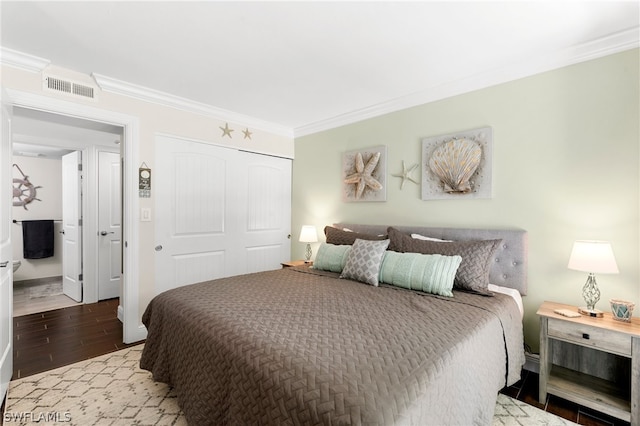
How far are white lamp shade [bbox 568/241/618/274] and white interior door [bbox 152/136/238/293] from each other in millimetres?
3278

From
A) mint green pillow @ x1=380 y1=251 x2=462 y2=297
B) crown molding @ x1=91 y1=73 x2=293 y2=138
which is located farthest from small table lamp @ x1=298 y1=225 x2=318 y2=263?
crown molding @ x1=91 y1=73 x2=293 y2=138

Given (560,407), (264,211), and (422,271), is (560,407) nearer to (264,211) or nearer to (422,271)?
(422,271)

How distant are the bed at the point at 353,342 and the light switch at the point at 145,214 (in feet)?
3.71

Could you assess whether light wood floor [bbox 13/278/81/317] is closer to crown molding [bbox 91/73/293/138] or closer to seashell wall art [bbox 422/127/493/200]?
crown molding [bbox 91/73/293/138]

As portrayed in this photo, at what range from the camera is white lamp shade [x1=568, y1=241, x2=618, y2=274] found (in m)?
1.81

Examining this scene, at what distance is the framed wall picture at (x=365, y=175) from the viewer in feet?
10.8

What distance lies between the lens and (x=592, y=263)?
72.7 inches

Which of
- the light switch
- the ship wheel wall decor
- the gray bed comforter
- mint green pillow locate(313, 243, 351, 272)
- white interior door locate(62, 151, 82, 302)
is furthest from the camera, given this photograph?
the ship wheel wall decor

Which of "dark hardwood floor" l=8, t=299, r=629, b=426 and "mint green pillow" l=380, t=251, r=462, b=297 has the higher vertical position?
"mint green pillow" l=380, t=251, r=462, b=297

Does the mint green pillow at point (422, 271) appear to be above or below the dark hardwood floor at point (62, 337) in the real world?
above

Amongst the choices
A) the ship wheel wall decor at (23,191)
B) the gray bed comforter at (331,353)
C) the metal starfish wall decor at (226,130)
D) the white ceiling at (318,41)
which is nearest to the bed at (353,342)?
the gray bed comforter at (331,353)

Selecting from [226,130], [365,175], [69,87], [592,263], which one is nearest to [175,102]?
[226,130]

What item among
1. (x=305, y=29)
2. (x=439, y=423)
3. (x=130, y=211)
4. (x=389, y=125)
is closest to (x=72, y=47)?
(x=130, y=211)

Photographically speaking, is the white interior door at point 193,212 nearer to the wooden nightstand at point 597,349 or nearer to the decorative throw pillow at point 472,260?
the decorative throw pillow at point 472,260
